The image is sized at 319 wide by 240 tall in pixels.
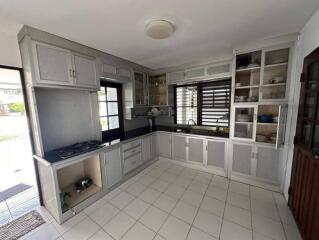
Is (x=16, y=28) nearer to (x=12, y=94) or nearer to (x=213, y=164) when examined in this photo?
(x=12, y=94)

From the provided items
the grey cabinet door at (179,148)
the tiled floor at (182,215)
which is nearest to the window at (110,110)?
the tiled floor at (182,215)

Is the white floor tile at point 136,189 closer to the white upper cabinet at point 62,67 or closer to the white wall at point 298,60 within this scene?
the white upper cabinet at point 62,67

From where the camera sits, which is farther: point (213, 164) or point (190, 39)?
point (213, 164)

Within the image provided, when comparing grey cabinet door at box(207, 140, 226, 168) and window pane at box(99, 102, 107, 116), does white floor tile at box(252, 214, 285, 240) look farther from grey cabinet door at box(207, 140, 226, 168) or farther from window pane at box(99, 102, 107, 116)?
window pane at box(99, 102, 107, 116)

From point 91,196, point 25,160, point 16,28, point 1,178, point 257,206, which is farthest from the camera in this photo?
point 25,160

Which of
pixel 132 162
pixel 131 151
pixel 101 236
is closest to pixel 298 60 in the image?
pixel 131 151

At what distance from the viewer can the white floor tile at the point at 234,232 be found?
1.47 m

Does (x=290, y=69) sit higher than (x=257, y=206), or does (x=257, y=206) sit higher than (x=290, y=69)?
(x=290, y=69)

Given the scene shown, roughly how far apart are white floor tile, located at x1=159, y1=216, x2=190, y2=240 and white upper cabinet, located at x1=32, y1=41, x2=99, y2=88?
Answer: 222 cm

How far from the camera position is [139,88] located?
3242 mm

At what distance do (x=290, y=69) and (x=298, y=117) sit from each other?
2.53 ft

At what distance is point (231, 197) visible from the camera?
2094mm


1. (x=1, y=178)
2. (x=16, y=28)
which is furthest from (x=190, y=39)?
(x=1, y=178)

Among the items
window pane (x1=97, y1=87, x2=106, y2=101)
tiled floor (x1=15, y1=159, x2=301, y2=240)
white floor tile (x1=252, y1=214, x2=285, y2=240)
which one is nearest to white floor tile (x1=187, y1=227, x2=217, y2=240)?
tiled floor (x1=15, y1=159, x2=301, y2=240)
